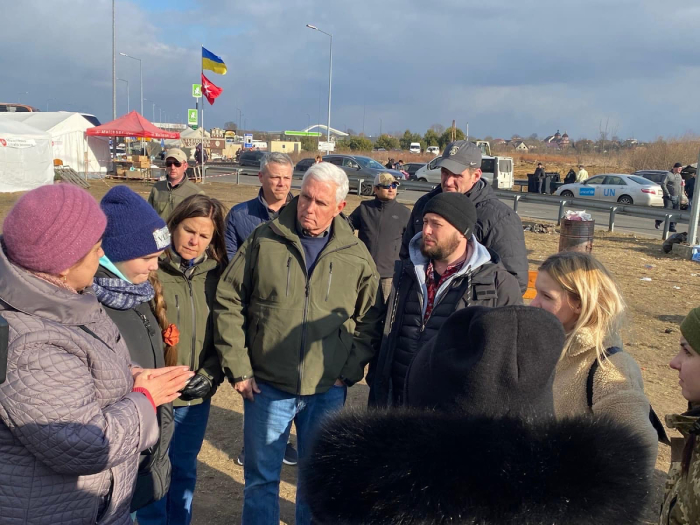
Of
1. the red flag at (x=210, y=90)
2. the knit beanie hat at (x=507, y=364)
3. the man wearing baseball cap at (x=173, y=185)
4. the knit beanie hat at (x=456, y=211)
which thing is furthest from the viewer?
the red flag at (x=210, y=90)

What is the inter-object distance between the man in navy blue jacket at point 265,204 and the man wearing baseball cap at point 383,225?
1.74 metres

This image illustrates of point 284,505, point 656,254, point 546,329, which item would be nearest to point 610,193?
point 656,254

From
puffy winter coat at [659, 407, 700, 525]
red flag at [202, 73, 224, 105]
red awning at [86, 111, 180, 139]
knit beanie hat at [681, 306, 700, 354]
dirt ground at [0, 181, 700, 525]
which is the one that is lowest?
dirt ground at [0, 181, 700, 525]

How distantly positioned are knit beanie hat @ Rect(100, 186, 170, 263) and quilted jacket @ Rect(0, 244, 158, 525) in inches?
24.9

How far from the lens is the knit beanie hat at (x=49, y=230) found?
173cm

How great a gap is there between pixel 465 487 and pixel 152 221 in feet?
5.97

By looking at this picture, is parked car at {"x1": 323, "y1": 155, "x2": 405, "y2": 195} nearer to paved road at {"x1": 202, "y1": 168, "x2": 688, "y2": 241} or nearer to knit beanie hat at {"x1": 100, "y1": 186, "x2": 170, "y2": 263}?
paved road at {"x1": 202, "y1": 168, "x2": 688, "y2": 241}

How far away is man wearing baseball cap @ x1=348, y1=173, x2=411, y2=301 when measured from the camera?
6.54m

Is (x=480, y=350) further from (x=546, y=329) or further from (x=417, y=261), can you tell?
(x=417, y=261)

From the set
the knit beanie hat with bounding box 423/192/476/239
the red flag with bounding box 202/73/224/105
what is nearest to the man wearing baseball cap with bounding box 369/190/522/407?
the knit beanie hat with bounding box 423/192/476/239

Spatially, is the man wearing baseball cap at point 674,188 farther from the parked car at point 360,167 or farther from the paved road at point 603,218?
the parked car at point 360,167

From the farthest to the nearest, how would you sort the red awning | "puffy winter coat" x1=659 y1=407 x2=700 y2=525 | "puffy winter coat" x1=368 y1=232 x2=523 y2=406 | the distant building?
the distant building → the red awning → "puffy winter coat" x1=368 y1=232 x2=523 y2=406 → "puffy winter coat" x1=659 y1=407 x2=700 y2=525

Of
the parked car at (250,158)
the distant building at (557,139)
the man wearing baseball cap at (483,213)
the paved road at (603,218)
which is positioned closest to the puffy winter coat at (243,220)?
the man wearing baseball cap at (483,213)

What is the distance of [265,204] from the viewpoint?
4.74m
